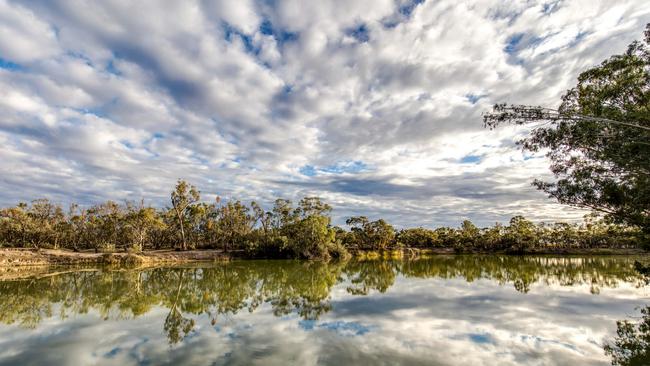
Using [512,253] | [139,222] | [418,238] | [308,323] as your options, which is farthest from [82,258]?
[512,253]

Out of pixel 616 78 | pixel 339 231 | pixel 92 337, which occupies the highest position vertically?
pixel 616 78

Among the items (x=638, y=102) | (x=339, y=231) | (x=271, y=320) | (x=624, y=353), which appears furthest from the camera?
(x=339, y=231)

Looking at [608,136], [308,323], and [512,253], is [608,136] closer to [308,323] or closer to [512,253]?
[308,323]

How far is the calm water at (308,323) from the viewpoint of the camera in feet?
27.1

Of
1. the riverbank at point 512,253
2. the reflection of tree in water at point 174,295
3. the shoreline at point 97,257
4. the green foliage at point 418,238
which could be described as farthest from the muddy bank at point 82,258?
the green foliage at point 418,238

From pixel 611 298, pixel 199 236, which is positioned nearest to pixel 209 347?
pixel 611 298

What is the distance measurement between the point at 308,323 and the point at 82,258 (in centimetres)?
3378

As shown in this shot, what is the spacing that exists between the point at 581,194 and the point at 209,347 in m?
15.7

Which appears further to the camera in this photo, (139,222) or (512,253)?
(512,253)

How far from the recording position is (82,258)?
35.2m

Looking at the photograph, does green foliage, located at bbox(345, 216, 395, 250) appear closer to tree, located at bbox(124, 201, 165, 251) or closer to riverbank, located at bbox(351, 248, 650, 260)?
riverbank, located at bbox(351, 248, 650, 260)

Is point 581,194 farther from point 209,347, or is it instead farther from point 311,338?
point 209,347

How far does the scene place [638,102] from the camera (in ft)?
36.6

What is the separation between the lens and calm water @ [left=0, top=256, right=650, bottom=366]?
325 inches
